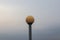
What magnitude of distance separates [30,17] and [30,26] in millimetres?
902

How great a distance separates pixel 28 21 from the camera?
51.3 ft

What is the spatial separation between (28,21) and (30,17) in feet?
1.36

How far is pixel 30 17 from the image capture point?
15508 millimetres

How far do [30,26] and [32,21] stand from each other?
0.65 m

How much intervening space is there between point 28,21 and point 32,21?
382 mm

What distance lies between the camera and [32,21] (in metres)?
15.5

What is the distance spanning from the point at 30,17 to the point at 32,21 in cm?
39

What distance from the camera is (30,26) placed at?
1591 cm
